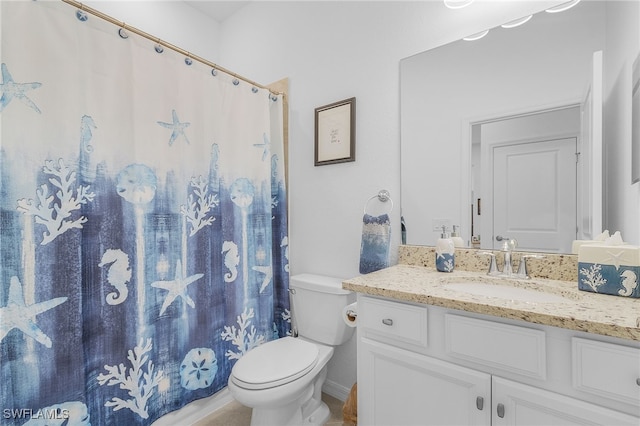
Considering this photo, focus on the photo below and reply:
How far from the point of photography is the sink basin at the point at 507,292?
1122 millimetres

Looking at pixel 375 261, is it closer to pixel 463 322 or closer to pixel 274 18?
pixel 463 322

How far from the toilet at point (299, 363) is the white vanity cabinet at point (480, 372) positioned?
13.4 inches

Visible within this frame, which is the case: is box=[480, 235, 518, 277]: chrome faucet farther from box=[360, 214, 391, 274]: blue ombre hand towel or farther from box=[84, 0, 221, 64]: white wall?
box=[84, 0, 221, 64]: white wall

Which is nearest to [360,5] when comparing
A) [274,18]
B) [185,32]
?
[274,18]

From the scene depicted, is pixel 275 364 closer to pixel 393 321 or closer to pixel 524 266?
pixel 393 321

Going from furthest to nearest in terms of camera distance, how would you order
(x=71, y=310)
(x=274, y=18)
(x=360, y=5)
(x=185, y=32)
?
(x=185, y=32) < (x=274, y=18) < (x=360, y=5) < (x=71, y=310)

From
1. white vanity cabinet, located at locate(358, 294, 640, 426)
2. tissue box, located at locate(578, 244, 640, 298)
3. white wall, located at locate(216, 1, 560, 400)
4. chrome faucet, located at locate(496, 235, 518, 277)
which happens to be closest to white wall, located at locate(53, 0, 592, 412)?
white wall, located at locate(216, 1, 560, 400)

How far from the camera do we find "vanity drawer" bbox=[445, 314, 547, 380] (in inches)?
34.1

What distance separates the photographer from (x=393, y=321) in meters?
1.13

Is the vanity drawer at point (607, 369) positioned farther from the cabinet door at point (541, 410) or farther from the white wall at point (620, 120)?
the white wall at point (620, 120)

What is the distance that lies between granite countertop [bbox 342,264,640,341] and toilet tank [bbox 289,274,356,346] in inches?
16.1

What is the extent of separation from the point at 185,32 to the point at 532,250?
9.04 ft

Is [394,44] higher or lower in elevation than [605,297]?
higher

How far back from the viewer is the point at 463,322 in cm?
99
